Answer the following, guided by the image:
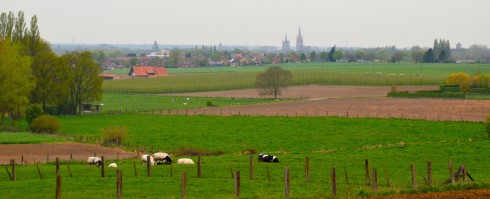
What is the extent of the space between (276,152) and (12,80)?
30.3 m

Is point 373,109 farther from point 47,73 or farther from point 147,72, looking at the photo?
point 147,72

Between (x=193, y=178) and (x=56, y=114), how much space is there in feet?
185

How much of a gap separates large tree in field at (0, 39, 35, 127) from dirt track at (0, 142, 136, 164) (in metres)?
15.0

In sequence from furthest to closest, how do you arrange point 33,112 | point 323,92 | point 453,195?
point 323,92 < point 33,112 < point 453,195

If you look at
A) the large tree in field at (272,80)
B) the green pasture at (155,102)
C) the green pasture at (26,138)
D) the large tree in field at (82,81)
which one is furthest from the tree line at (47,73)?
the large tree in field at (272,80)

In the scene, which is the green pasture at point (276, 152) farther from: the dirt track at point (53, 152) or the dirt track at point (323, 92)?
the dirt track at point (323, 92)

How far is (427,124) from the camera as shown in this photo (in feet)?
223

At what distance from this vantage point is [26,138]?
61.0 m

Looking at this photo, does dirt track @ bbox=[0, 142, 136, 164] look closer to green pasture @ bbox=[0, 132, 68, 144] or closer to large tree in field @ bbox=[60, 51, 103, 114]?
green pasture @ bbox=[0, 132, 68, 144]

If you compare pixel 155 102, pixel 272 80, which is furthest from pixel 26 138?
pixel 272 80

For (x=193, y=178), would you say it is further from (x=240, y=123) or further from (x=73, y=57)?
(x=73, y=57)

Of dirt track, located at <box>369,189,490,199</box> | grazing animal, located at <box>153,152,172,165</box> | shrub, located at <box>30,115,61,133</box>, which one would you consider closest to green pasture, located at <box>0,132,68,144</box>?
shrub, located at <box>30,115,61,133</box>

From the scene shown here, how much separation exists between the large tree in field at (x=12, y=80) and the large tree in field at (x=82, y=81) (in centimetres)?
1270

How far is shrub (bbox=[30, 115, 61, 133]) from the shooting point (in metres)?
68.8
